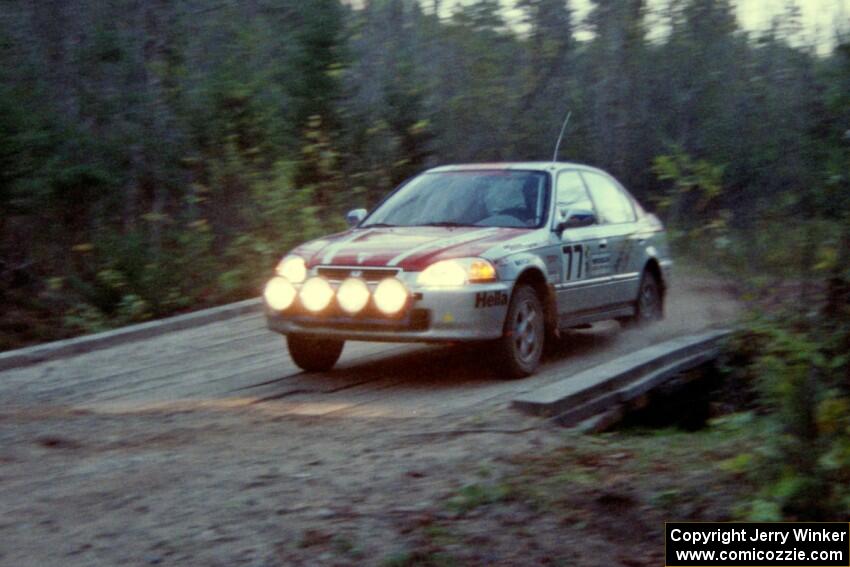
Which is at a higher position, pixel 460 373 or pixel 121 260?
pixel 121 260

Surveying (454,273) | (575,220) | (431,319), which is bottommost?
(431,319)

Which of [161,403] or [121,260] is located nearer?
[161,403]

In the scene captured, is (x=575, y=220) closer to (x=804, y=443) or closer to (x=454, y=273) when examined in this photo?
(x=454, y=273)

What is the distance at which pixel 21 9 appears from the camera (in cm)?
1392

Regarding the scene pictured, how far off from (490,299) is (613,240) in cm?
234

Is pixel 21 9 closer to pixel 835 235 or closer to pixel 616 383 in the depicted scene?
pixel 616 383

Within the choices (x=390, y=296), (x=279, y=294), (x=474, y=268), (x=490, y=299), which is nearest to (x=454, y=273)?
(x=474, y=268)

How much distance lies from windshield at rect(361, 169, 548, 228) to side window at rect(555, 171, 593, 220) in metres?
0.18

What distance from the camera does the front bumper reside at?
8.34 meters

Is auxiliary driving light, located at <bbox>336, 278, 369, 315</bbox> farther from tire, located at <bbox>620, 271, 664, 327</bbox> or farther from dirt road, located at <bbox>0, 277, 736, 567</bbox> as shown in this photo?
tire, located at <bbox>620, 271, 664, 327</bbox>

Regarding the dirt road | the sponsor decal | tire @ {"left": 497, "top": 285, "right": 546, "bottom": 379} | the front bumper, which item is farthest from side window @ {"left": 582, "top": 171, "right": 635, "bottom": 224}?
the front bumper

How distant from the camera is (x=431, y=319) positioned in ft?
27.4

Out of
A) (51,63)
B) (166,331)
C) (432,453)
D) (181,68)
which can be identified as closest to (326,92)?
(181,68)

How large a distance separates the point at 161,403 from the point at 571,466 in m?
3.46
